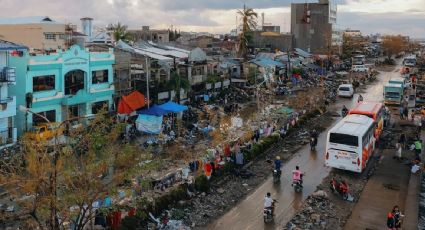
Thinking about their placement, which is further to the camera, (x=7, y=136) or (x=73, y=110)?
(x=73, y=110)

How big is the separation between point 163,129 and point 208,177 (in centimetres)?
1257

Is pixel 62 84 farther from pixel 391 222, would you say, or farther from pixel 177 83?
pixel 391 222

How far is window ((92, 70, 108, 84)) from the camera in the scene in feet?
119

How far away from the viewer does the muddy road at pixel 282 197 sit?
19297 mm

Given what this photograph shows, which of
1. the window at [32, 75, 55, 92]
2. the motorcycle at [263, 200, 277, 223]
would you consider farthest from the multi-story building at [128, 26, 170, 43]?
the motorcycle at [263, 200, 277, 223]

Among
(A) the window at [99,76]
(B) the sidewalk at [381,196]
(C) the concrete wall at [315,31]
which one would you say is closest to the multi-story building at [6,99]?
(A) the window at [99,76]

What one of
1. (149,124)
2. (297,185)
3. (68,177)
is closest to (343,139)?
(297,185)

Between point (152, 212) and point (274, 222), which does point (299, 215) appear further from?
point (152, 212)

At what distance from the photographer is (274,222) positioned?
63.8 feet

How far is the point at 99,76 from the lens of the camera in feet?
121

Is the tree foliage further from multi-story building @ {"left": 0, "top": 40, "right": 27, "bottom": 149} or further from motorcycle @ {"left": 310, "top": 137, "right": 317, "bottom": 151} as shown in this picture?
motorcycle @ {"left": 310, "top": 137, "right": 317, "bottom": 151}

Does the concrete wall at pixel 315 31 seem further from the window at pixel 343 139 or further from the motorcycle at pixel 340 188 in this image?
the motorcycle at pixel 340 188

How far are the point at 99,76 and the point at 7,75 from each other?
9.18 m

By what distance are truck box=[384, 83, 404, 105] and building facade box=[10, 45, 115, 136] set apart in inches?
1281
